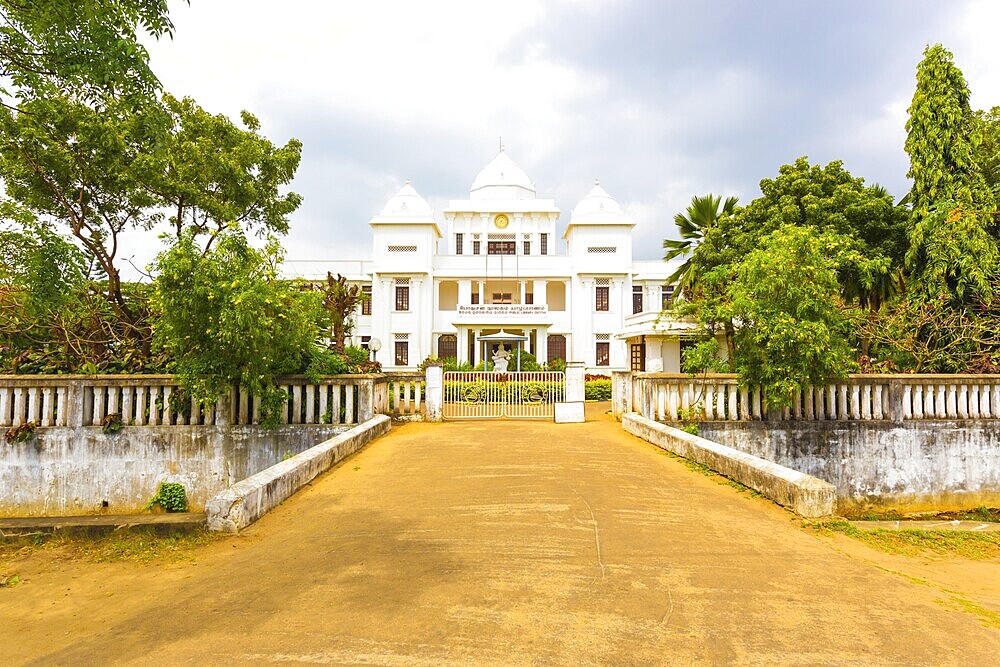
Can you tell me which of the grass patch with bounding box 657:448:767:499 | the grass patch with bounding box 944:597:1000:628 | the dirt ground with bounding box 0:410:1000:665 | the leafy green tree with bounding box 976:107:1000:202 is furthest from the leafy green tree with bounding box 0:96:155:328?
the leafy green tree with bounding box 976:107:1000:202

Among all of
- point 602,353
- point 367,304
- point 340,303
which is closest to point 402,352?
point 367,304

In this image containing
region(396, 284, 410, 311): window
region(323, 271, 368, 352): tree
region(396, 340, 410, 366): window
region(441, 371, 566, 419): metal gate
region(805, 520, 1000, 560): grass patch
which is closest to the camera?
region(805, 520, 1000, 560): grass patch

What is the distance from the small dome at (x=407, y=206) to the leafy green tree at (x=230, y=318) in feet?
66.5

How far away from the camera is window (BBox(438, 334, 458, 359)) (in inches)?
1129

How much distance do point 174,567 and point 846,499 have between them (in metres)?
9.30

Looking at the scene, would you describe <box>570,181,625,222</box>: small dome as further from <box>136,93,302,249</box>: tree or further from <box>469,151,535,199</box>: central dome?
<box>136,93,302,249</box>: tree

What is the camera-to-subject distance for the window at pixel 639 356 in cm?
2452

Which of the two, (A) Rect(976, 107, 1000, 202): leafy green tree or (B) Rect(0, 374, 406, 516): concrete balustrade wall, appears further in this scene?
(A) Rect(976, 107, 1000, 202): leafy green tree

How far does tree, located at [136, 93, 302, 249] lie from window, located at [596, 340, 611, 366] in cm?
1821

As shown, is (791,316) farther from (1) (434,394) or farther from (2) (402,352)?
(2) (402,352)

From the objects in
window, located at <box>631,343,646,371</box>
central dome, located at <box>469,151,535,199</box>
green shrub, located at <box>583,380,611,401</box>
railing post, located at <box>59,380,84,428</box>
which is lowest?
green shrub, located at <box>583,380,611,401</box>

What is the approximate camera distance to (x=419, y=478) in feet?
20.6

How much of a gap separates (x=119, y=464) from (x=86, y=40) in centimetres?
623

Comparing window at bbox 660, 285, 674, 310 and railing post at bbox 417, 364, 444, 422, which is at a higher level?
window at bbox 660, 285, 674, 310
